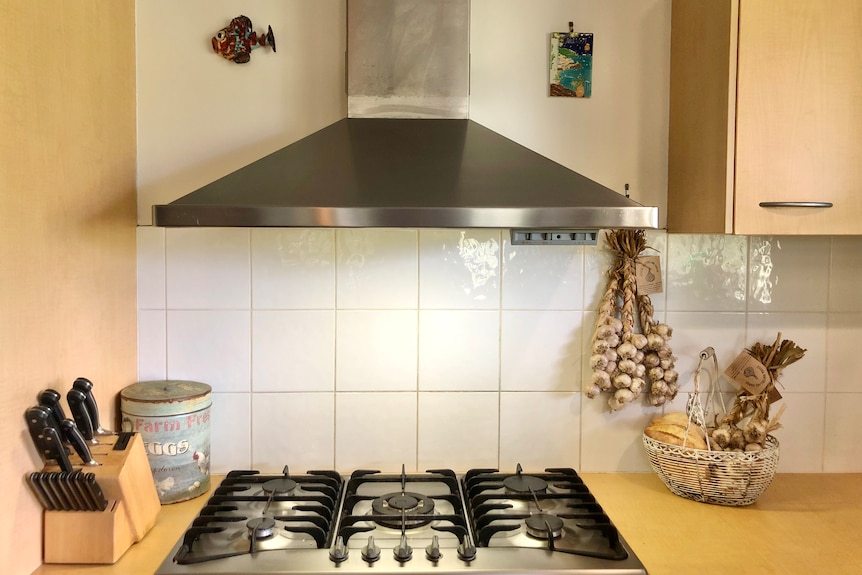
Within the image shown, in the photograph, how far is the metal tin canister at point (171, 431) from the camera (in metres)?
1.57

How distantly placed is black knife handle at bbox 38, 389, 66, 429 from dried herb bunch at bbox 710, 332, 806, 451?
4.44 feet

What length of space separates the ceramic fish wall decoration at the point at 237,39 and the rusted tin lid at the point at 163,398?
781 mm

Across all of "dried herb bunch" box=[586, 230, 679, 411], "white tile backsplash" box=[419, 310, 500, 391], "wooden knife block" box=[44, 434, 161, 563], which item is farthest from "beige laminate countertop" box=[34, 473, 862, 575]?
"white tile backsplash" box=[419, 310, 500, 391]

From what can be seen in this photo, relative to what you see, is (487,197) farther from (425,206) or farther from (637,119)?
(637,119)

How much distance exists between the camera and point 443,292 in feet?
5.83

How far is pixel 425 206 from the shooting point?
1.22 m

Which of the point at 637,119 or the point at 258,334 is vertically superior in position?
the point at 637,119

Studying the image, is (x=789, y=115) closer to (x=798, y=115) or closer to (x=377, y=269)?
(x=798, y=115)

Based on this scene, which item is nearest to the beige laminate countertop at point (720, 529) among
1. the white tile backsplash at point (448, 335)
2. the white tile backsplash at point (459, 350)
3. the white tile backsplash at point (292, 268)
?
the white tile backsplash at point (448, 335)

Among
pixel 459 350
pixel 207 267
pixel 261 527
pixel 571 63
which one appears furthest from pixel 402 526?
pixel 571 63

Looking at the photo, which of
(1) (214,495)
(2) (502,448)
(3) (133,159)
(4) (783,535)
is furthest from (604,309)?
(3) (133,159)

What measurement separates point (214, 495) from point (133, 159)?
80 centimetres

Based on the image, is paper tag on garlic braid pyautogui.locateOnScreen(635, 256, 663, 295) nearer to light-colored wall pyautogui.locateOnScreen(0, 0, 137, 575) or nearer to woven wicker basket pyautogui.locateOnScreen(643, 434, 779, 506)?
woven wicker basket pyautogui.locateOnScreen(643, 434, 779, 506)

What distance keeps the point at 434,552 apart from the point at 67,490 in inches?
26.1
